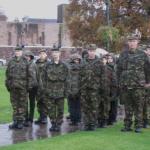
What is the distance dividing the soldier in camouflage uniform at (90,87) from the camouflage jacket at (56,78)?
42 cm

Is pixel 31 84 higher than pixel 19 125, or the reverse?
pixel 31 84

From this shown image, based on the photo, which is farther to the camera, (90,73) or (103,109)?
(103,109)

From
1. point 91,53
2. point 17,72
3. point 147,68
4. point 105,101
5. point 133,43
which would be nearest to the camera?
point 133,43

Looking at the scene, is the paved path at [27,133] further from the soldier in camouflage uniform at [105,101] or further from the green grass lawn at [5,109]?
the green grass lawn at [5,109]

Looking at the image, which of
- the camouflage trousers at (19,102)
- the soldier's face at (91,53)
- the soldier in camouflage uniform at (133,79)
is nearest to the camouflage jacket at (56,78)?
the soldier's face at (91,53)

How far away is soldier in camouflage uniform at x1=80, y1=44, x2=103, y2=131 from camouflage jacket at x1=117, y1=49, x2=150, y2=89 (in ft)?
2.82

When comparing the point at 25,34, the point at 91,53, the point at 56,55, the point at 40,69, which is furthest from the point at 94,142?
the point at 25,34

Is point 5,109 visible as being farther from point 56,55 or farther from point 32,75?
point 56,55

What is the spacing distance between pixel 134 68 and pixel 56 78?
1879mm

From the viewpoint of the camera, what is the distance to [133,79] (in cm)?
1357

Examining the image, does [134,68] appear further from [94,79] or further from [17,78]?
[17,78]

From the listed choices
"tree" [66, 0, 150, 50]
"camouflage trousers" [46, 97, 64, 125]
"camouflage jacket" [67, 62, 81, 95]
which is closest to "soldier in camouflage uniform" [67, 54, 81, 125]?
"camouflage jacket" [67, 62, 81, 95]

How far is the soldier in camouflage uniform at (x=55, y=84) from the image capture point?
46.9 feet

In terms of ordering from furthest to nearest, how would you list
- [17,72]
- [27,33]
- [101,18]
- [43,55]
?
[27,33]
[101,18]
[43,55]
[17,72]
